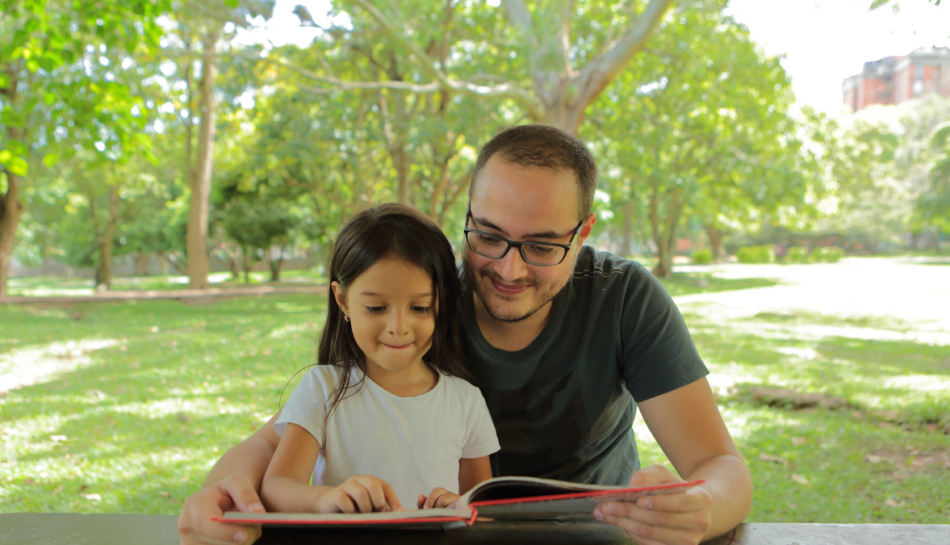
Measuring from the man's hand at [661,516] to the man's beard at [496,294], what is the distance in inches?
29.1

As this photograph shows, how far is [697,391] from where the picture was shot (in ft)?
5.94

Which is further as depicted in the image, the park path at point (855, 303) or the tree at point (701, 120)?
the tree at point (701, 120)

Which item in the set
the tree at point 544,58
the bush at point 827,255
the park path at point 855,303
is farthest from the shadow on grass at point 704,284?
the bush at point 827,255

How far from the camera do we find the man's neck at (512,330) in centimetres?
199

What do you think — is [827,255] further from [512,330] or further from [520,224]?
[520,224]

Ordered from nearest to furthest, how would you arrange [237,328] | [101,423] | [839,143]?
[101,423] < [237,328] < [839,143]

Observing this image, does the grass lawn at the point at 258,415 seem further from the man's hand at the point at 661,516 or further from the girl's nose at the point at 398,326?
the man's hand at the point at 661,516

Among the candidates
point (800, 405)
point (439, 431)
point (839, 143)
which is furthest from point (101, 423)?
point (839, 143)

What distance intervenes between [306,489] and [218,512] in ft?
0.63

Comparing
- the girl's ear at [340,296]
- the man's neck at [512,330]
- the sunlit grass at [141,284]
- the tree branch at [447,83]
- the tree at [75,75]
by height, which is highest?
the tree branch at [447,83]

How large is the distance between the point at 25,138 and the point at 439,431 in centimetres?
606

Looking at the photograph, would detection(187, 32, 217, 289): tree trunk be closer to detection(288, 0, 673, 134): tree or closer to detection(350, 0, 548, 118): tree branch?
detection(288, 0, 673, 134): tree

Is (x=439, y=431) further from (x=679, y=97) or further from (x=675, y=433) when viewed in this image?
(x=679, y=97)

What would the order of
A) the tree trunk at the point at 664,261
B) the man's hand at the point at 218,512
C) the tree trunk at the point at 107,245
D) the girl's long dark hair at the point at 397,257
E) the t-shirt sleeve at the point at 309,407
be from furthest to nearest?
the tree trunk at the point at 107,245 < the tree trunk at the point at 664,261 < the girl's long dark hair at the point at 397,257 < the t-shirt sleeve at the point at 309,407 < the man's hand at the point at 218,512
